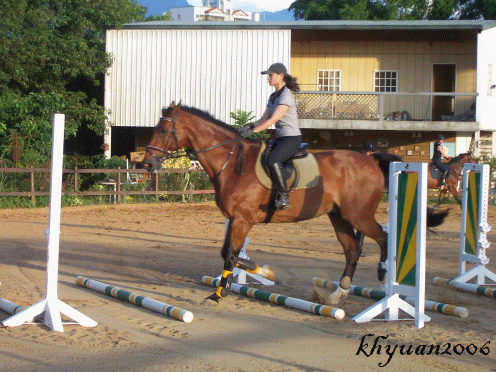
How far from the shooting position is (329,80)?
92.6 ft

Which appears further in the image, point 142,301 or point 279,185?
point 279,185

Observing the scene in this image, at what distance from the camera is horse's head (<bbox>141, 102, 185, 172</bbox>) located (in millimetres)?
6980

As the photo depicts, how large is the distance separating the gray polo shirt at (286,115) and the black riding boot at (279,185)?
487 mm

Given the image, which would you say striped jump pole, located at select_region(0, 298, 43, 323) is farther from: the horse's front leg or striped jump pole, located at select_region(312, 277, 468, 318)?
striped jump pole, located at select_region(312, 277, 468, 318)

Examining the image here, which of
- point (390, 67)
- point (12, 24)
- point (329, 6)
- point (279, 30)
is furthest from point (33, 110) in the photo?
point (329, 6)

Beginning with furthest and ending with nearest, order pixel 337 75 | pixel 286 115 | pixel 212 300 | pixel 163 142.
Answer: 1. pixel 337 75
2. pixel 286 115
3. pixel 163 142
4. pixel 212 300

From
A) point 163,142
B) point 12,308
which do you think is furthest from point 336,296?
point 12,308

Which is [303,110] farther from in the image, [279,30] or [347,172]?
[347,172]

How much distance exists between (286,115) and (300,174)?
77 centimetres

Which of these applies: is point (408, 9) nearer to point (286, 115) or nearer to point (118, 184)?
point (118, 184)

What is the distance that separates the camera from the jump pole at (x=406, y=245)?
590cm

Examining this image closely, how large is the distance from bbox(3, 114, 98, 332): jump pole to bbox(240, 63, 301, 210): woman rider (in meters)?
2.39

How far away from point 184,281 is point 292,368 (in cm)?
412

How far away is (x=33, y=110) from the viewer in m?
23.5
